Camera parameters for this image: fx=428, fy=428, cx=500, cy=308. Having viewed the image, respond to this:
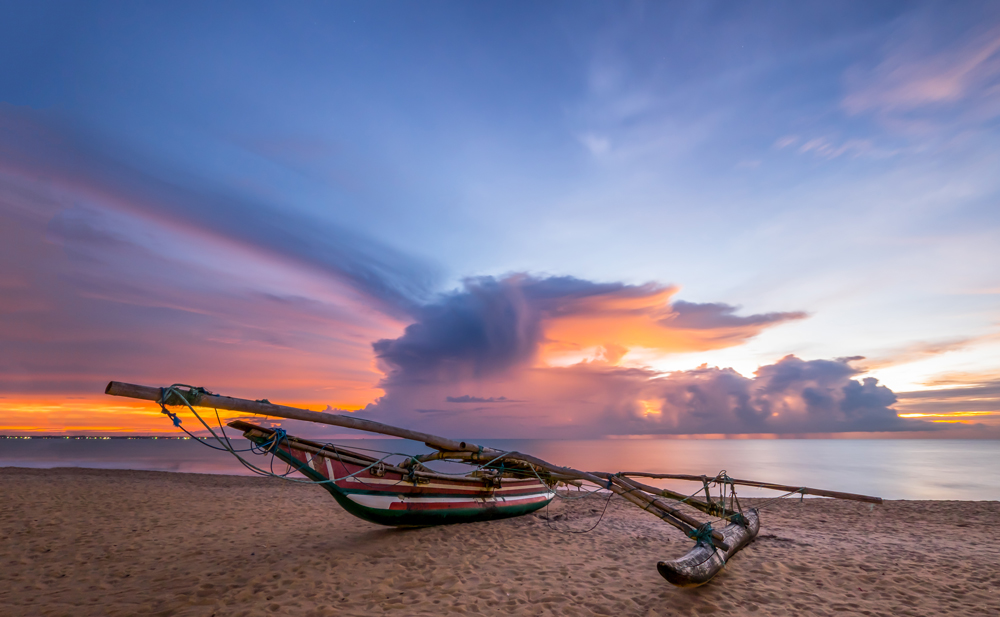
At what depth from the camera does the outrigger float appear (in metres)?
6.19

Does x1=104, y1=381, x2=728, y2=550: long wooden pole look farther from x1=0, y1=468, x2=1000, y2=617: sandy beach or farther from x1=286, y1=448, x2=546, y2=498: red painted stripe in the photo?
x1=286, y1=448, x2=546, y2=498: red painted stripe

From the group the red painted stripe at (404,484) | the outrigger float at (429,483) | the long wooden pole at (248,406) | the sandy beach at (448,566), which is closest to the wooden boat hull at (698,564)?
the outrigger float at (429,483)

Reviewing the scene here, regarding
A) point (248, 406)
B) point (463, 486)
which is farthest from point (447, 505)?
point (248, 406)

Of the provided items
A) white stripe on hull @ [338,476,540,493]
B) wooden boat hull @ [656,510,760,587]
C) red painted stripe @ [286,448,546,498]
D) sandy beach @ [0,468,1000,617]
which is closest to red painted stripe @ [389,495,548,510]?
red painted stripe @ [286,448,546,498]

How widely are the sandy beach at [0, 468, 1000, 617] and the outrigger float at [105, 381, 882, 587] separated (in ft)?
1.42

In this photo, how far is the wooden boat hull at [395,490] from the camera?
7812 mm

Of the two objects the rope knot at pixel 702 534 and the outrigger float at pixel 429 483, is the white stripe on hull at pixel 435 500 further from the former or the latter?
the rope knot at pixel 702 534

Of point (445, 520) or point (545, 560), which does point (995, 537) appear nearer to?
point (545, 560)

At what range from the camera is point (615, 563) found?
8.30m

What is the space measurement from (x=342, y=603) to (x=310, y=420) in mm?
2581

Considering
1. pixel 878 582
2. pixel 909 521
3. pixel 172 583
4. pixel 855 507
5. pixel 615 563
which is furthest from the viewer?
pixel 855 507

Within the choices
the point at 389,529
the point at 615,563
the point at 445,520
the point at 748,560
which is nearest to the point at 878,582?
the point at 748,560

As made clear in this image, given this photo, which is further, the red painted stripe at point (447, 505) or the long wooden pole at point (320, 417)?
the red painted stripe at point (447, 505)

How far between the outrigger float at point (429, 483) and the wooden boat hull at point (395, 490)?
0.02 meters
